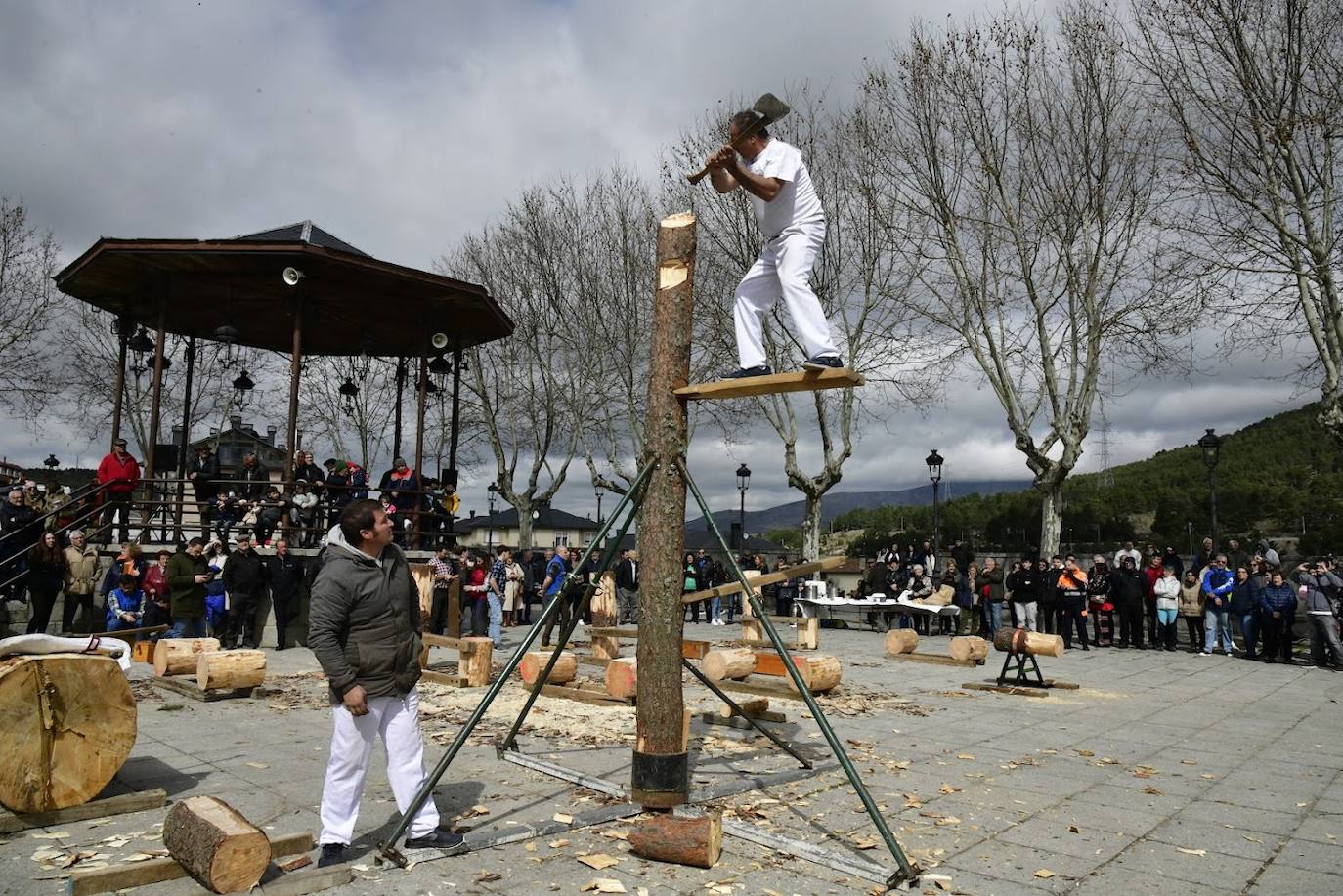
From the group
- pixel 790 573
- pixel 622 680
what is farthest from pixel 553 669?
Answer: pixel 790 573

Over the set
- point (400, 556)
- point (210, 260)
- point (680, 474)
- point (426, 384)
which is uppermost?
point (210, 260)

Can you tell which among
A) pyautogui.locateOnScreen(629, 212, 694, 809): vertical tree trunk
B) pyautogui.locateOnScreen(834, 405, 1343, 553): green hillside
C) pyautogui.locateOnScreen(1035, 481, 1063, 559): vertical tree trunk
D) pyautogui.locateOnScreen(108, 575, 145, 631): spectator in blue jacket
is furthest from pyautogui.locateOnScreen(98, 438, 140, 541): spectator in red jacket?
pyautogui.locateOnScreen(834, 405, 1343, 553): green hillside

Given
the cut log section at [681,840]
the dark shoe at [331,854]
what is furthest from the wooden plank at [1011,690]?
the dark shoe at [331,854]

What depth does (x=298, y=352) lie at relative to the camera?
13820mm

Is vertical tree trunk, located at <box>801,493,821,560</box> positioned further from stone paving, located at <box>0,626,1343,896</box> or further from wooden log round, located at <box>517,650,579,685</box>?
wooden log round, located at <box>517,650,579,685</box>

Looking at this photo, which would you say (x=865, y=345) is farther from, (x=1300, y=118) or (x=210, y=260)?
(x=210, y=260)

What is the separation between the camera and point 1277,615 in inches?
607

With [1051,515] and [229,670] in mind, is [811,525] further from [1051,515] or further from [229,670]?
[229,670]

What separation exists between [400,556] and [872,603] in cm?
1683

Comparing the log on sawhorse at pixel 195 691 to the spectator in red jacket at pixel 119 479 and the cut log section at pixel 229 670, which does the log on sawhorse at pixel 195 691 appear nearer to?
the cut log section at pixel 229 670

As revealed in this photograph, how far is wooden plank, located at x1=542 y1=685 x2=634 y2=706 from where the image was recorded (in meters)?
9.36

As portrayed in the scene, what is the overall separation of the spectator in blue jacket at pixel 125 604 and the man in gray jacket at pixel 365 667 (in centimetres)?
949

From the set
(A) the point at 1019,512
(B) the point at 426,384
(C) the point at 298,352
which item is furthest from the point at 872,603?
(A) the point at 1019,512

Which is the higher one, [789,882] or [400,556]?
[400,556]
